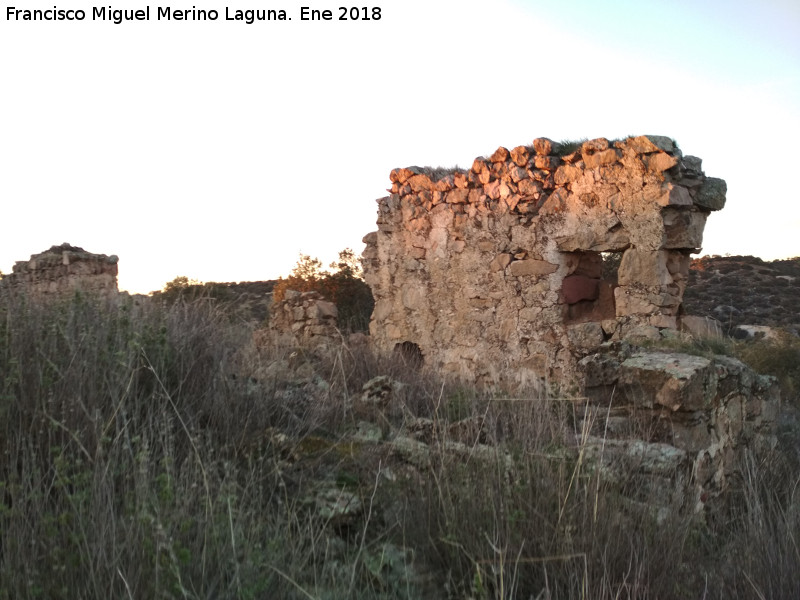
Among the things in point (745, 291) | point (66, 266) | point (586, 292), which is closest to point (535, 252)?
point (586, 292)

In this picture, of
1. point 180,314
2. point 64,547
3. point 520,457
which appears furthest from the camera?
point 180,314

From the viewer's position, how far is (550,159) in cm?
838

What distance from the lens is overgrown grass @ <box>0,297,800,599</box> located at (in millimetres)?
2213

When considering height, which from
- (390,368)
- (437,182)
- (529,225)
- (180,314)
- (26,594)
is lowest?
(26,594)

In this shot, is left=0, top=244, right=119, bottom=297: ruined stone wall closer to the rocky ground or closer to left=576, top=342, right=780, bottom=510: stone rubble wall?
left=576, top=342, right=780, bottom=510: stone rubble wall

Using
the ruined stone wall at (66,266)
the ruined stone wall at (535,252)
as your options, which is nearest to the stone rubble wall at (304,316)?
the ruined stone wall at (535,252)

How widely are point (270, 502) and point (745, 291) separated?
20211 mm

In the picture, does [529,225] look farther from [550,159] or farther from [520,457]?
[520,457]

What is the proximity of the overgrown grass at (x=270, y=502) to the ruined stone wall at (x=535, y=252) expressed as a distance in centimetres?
410

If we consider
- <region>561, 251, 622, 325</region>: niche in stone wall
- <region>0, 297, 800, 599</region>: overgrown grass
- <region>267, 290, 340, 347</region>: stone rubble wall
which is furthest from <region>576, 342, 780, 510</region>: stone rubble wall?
<region>267, 290, 340, 347</region>: stone rubble wall

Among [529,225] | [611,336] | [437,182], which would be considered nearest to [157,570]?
[611,336]

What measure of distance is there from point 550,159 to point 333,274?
29.2 ft

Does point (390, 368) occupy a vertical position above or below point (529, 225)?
below

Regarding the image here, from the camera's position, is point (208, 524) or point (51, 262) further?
point (51, 262)
